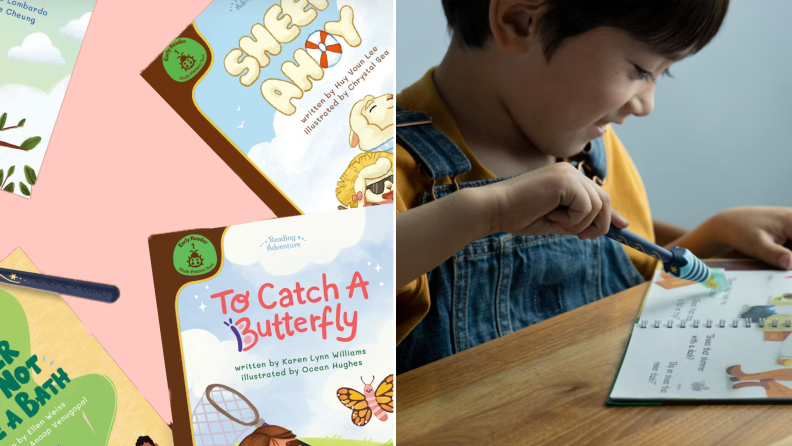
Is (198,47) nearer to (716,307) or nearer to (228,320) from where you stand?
(228,320)

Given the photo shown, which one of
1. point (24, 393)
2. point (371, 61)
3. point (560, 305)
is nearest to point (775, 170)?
point (560, 305)

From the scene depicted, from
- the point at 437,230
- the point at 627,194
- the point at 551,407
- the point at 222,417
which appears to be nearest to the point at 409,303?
the point at 437,230

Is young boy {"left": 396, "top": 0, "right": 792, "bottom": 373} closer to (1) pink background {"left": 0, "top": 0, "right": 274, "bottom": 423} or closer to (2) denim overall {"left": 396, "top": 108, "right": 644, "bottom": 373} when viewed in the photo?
(2) denim overall {"left": 396, "top": 108, "right": 644, "bottom": 373}

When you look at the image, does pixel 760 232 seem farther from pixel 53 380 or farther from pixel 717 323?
pixel 53 380

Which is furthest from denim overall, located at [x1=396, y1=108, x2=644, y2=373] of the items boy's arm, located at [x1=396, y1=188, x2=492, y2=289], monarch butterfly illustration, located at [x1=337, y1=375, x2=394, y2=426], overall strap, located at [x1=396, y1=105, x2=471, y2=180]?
monarch butterfly illustration, located at [x1=337, y1=375, x2=394, y2=426]

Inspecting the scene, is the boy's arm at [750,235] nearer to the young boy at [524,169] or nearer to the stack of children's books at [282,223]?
the young boy at [524,169]

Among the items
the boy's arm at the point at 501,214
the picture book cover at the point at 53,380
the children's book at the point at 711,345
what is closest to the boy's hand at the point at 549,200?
A: the boy's arm at the point at 501,214
